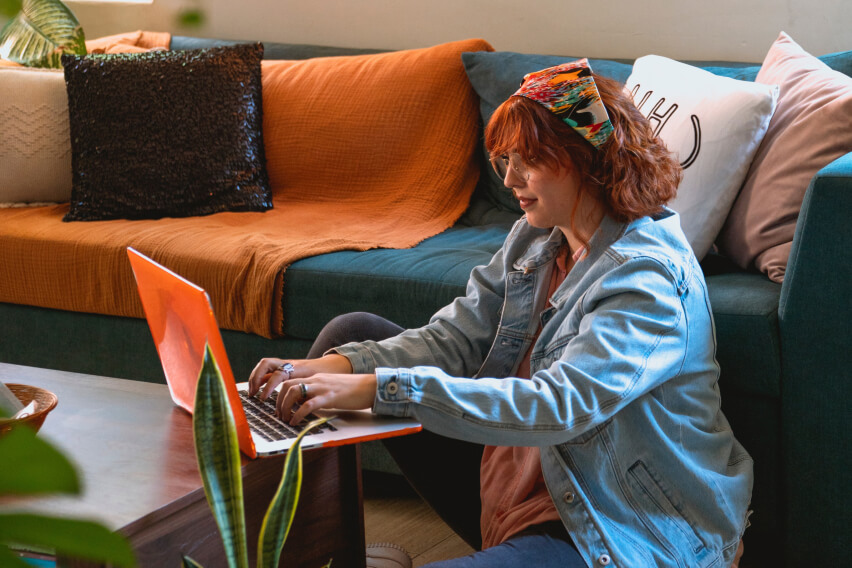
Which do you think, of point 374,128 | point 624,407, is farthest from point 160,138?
point 624,407

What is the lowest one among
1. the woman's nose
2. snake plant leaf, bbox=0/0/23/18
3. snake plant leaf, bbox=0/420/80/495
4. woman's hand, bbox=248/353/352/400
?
woman's hand, bbox=248/353/352/400

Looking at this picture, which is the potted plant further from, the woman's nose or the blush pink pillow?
the blush pink pillow

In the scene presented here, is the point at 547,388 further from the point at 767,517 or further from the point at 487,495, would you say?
the point at 767,517

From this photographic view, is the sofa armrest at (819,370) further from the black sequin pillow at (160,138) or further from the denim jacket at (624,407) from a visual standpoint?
the black sequin pillow at (160,138)

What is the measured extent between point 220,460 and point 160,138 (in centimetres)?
187

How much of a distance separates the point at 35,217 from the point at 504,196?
120cm

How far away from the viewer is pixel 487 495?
1.24 meters

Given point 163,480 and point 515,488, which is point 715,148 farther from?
point 163,480

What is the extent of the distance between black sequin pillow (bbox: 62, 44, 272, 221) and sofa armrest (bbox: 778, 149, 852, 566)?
1.48 metres

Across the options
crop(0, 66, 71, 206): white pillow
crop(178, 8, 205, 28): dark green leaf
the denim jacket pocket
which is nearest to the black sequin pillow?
crop(0, 66, 71, 206): white pillow

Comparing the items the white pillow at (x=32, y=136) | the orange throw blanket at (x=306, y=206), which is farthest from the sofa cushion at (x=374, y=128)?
the white pillow at (x=32, y=136)

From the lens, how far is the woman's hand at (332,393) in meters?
1.04

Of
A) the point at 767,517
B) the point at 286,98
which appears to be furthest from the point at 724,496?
the point at 286,98

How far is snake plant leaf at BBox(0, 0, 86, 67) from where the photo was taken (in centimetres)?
283
